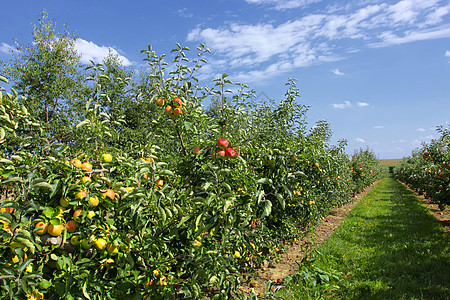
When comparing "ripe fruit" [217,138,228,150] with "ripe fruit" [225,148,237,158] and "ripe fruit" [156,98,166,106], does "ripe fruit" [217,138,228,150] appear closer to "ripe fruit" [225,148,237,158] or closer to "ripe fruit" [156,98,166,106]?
"ripe fruit" [225,148,237,158]

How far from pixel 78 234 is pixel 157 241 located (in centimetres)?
46

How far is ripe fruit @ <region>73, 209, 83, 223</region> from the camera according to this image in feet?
5.01

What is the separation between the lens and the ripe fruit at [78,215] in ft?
5.01

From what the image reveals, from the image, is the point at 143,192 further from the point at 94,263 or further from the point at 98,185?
the point at 94,263

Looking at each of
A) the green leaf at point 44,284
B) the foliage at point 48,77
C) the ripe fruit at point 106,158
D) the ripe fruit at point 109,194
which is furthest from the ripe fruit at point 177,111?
the foliage at point 48,77

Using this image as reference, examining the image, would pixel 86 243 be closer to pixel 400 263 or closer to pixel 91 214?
pixel 91 214

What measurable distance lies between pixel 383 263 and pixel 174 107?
494 centimetres

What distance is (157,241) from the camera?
1.70 metres

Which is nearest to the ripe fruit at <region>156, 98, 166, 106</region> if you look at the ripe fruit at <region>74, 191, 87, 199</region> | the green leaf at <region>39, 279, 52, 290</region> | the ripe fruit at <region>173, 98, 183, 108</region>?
the ripe fruit at <region>173, 98, 183, 108</region>

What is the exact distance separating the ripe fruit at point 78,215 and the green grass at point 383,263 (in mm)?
2410

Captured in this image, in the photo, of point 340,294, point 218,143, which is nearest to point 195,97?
point 218,143

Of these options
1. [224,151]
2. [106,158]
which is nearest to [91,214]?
[106,158]

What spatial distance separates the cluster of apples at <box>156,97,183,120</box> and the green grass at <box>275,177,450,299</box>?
2.32 metres

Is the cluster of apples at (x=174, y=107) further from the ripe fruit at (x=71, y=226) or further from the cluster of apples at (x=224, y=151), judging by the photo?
the ripe fruit at (x=71, y=226)
